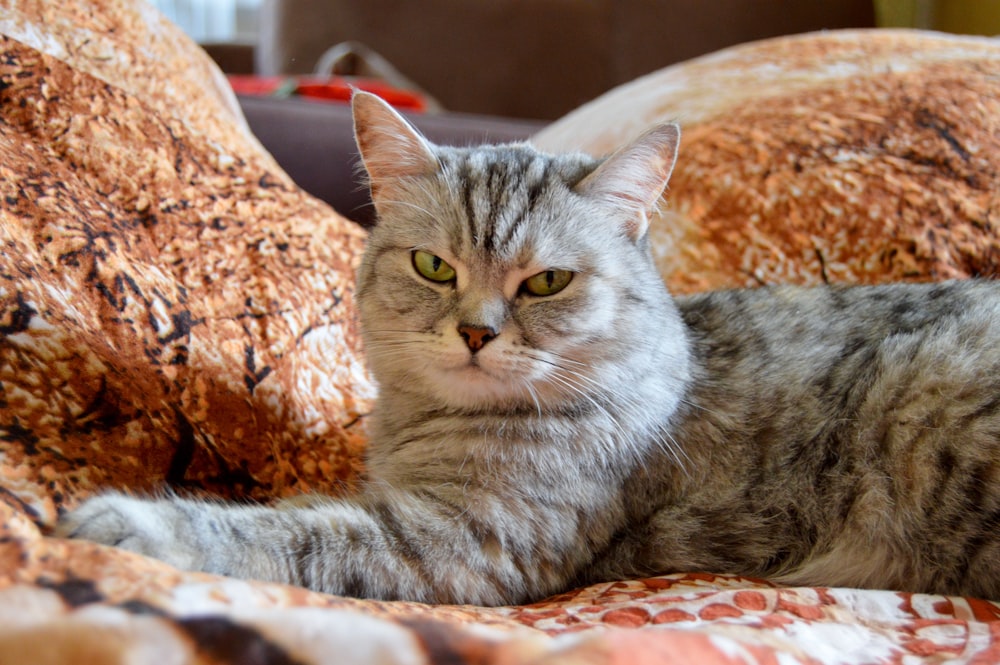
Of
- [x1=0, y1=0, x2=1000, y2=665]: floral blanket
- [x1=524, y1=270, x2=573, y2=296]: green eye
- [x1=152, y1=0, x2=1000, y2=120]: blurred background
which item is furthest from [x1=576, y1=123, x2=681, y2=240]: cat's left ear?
[x1=152, y1=0, x2=1000, y2=120]: blurred background

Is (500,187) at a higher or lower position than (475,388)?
higher

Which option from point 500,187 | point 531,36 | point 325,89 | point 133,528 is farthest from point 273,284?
point 531,36

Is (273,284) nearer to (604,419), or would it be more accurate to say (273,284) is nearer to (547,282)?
(547,282)

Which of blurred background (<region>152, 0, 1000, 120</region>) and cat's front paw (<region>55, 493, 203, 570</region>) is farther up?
blurred background (<region>152, 0, 1000, 120</region>)

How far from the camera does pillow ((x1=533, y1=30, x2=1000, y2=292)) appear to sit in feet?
5.28

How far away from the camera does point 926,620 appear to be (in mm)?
952

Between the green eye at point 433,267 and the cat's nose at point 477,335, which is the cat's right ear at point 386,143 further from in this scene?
the cat's nose at point 477,335

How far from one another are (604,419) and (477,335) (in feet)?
0.81

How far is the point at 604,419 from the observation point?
1180mm

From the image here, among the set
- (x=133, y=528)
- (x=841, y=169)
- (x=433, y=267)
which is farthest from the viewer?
(x=841, y=169)

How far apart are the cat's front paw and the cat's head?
428 millimetres

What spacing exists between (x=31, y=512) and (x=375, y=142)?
77cm

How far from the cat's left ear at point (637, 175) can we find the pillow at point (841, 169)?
1.07 feet

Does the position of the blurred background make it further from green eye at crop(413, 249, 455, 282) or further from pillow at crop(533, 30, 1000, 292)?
Answer: green eye at crop(413, 249, 455, 282)
